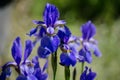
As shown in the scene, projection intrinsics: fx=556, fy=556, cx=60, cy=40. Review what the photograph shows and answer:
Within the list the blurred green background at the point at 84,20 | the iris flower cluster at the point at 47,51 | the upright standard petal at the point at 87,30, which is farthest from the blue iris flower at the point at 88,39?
the blurred green background at the point at 84,20

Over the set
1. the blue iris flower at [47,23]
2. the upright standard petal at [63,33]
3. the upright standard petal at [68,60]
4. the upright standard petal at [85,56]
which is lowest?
the upright standard petal at [68,60]

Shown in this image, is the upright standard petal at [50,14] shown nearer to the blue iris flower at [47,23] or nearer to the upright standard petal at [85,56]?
the blue iris flower at [47,23]

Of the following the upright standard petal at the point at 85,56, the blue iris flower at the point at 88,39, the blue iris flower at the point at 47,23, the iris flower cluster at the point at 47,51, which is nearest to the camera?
the iris flower cluster at the point at 47,51

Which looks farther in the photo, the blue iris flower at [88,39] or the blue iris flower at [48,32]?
the blue iris flower at [88,39]

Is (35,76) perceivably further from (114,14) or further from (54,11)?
(114,14)

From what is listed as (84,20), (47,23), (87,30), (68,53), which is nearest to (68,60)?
(68,53)

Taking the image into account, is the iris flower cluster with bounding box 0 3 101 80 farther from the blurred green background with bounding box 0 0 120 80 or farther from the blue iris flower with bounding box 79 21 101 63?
the blurred green background with bounding box 0 0 120 80

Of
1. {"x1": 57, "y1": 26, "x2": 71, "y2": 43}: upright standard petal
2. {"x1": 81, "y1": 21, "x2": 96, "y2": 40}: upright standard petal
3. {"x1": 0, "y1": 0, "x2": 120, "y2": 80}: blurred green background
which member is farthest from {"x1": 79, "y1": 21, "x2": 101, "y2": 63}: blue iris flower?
{"x1": 0, "y1": 0, "x2": 120, "y2": 80}: blurred green background
